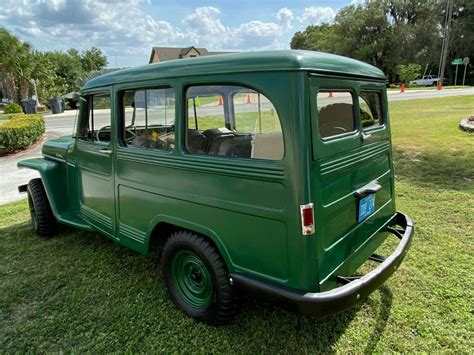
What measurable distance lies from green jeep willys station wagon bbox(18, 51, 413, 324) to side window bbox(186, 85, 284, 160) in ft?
0.05

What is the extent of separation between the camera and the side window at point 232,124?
7.41ft

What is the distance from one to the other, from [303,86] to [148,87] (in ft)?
4.54

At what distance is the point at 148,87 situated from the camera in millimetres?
2820

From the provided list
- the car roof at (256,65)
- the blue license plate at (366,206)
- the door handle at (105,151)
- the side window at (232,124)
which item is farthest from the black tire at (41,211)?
the blue license plate at (366,206)

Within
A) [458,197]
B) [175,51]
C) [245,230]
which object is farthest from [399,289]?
[175,51]

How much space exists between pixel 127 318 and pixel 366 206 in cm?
203

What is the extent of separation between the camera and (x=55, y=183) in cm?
402

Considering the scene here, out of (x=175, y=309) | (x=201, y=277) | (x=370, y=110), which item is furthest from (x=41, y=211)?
(x=370, y=110)

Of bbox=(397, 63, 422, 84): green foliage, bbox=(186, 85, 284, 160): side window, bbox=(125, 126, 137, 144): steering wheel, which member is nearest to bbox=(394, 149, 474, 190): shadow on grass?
bbox=(186, 85, 284, 160): side window

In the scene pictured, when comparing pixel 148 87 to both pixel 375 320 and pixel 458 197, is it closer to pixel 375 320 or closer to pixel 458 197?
pixel 375 320

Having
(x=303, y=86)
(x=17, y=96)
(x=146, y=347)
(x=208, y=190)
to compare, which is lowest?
(x=146, y=347)

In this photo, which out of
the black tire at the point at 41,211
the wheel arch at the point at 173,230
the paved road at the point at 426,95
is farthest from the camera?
the paved road at the point at 426,95

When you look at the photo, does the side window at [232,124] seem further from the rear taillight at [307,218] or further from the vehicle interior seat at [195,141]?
the rear taillight at [307,218]

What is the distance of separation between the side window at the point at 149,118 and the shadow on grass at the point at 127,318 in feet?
4.25
